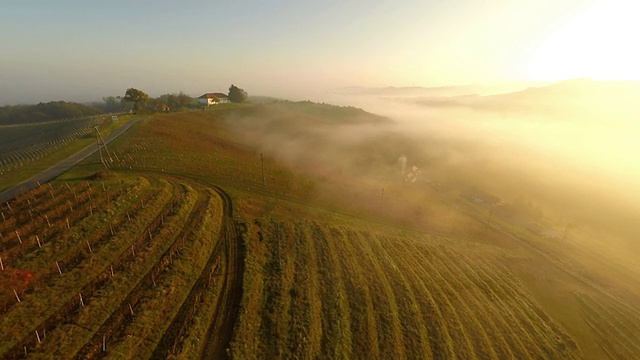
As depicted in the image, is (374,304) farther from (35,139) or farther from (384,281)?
(35,139)

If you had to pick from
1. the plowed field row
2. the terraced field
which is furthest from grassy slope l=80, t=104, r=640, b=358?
the terraced field

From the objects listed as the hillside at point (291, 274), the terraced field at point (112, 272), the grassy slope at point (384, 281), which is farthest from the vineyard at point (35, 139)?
the terraced field at point (112, 272)

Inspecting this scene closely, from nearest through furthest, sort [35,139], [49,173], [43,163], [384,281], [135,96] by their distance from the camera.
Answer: [384,281], [49,173], [43,163], [35,139], [135,96]

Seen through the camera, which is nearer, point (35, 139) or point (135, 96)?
point (35, 139)

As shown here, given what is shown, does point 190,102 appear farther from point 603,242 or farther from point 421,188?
point 603,242

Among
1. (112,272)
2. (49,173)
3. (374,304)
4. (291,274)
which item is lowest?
(374,304)

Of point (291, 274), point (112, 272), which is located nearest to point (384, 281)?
point (291, 274)

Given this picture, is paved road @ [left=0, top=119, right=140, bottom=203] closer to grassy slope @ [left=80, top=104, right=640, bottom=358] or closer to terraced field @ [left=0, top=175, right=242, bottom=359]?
terraced field @ [left=0, top=175, right=242, bottom=359]
